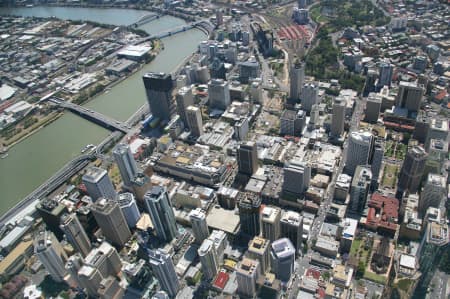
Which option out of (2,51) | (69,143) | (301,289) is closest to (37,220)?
(69,143)

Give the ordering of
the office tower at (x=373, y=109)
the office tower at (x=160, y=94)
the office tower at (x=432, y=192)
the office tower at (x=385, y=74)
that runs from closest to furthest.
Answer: the office tower at (x=432, y=192), the office tower at (x=373, y=109), the office tower at (x=160, y=94), the office tower at (x=385, y=74)

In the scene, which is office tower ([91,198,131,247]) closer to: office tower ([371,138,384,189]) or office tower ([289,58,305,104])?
office tower ([371,138,384,189])

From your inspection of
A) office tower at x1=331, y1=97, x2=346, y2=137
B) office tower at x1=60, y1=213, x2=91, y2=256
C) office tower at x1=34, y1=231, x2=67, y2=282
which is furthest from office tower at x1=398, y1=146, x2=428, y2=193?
office tower at x1=34, y1=231, x2=67, y2=282

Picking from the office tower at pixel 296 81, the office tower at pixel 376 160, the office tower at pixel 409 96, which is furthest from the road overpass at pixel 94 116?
the office tower at pixel 409 96

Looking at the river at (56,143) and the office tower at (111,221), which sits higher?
the office tower at (111,221)

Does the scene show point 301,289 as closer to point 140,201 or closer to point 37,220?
point 140,201

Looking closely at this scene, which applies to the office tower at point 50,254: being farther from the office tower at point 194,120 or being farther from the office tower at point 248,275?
the office tower at point 194,120
